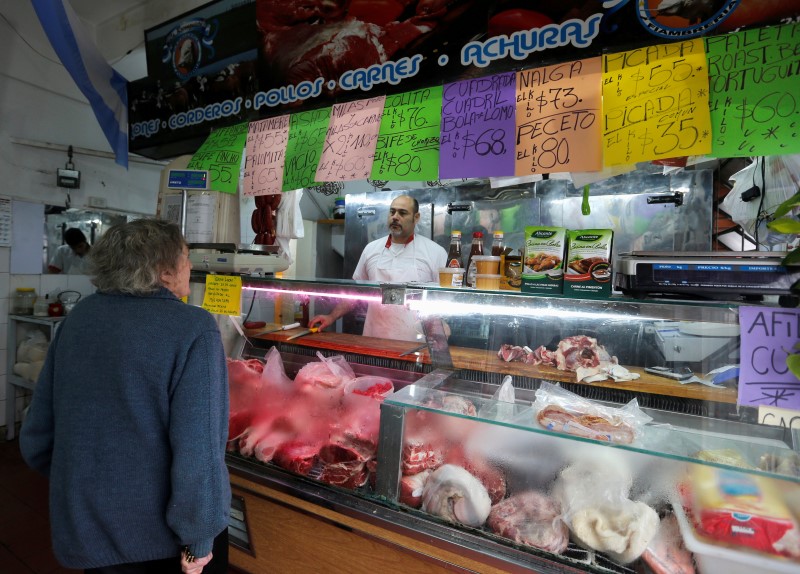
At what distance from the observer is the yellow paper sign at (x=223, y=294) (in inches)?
96.1

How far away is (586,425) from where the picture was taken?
5.16 ft

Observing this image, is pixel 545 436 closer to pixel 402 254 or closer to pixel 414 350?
pixel 414 350

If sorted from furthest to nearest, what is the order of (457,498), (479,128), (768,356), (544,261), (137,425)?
(479,128) < (544,261) < (457,498) < (137,425) < (768,356)

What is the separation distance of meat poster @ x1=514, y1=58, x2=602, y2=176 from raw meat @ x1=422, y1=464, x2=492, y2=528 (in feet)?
4.02

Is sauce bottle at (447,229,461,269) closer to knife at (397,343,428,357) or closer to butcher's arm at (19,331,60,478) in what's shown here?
knife at (397,343,428,357)

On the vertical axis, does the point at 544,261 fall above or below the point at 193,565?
above

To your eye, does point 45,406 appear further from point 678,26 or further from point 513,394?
point 678,26

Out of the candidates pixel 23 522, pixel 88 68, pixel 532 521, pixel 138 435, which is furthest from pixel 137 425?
pixel 23 522

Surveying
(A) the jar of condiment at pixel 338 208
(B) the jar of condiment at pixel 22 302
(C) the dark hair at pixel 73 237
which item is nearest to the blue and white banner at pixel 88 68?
(C) the dark hair at pixel 73 237

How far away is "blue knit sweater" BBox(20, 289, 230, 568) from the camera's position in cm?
148

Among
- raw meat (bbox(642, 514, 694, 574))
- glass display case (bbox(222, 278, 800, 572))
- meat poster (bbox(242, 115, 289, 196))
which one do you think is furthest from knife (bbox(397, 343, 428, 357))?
raw meat (bbox(642, 514, 694, 574))

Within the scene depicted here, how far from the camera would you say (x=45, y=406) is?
167 centimetres

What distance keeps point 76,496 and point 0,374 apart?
15.5 feet

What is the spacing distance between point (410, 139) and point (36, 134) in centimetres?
506
